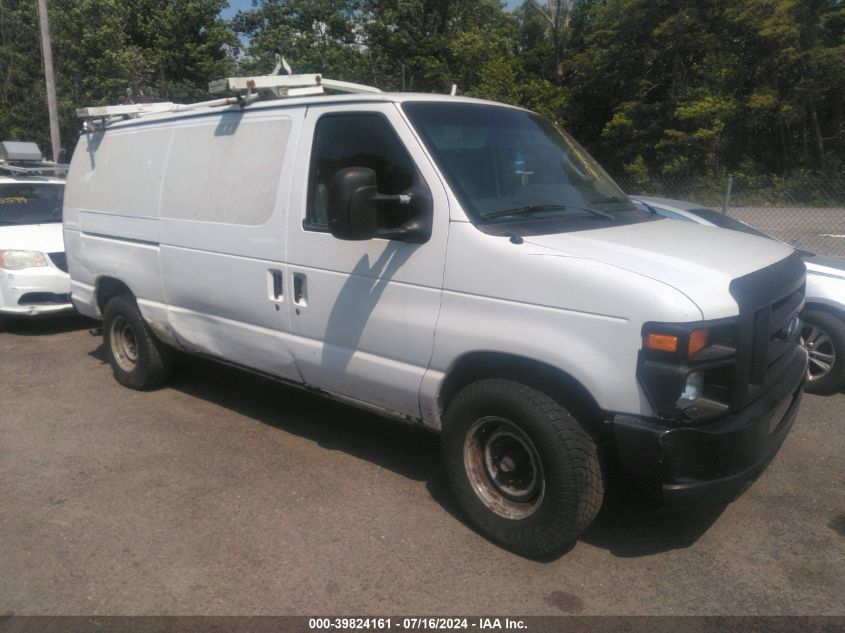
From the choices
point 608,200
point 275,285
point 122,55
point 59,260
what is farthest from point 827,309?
point 122,55

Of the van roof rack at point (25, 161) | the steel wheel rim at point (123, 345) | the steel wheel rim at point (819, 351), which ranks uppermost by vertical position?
the van roof rack at point (25, 161)

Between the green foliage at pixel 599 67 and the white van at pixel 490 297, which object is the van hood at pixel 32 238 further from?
the green foliage at pixel 599 67

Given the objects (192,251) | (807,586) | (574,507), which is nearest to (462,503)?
(574,507)

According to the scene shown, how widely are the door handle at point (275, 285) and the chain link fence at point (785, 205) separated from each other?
7860 millimetres

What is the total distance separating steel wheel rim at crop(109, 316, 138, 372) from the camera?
593 cm

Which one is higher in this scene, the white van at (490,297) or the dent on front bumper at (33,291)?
the white van at (490,297)

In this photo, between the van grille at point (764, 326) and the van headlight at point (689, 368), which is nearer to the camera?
the van headlight at point (689, 368)

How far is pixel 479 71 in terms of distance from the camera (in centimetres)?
2742

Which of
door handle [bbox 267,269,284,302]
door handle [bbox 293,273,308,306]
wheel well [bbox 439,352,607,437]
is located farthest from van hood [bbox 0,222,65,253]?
wheel well [bbox 439,352,607,437]

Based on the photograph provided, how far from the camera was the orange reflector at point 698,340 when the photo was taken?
110 inches

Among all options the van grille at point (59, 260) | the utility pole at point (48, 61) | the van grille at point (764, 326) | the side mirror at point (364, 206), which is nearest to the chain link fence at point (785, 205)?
the van grille at point (764, 326)

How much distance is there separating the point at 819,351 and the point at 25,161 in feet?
33.5

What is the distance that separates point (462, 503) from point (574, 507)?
706 millimetres

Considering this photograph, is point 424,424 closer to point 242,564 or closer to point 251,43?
point 242,564
